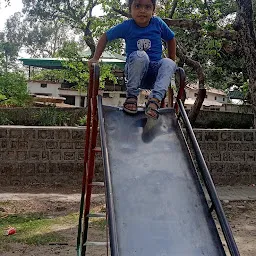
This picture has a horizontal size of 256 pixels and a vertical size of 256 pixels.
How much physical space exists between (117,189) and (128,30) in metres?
1.39

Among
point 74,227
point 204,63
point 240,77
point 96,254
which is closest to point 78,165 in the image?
point 74,227

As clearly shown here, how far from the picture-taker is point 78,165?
24.6ft

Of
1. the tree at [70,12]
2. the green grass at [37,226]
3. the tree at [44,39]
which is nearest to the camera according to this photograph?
the green grass at [37,226]

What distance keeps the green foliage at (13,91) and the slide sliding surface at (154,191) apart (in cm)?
1209

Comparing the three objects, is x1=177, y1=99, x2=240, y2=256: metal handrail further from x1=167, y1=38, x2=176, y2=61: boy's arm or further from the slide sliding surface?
x1=167, y1=38, x2=176, y2=61: boy's arm

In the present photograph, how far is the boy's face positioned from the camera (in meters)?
3.13

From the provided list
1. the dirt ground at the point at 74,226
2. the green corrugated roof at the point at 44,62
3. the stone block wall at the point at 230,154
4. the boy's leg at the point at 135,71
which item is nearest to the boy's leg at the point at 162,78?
the boy's leg at the point at 135,71

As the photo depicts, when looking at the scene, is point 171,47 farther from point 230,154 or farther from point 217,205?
point 230,154

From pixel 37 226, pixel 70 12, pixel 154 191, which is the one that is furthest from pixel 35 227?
pixel 70 12

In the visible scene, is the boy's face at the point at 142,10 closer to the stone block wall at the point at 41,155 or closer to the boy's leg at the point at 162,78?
the boy's leg at the point at 162,78

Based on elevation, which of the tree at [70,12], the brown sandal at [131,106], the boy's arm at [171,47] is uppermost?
the tree at [70,12]

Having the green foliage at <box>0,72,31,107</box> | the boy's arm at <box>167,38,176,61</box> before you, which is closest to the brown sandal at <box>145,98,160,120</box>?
the boy's arm at <box>167,38,176,61</box>

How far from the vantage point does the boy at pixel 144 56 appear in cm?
304

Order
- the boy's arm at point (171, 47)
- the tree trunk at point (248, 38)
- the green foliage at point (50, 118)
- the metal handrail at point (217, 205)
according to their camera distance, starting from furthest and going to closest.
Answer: the green foliage at point (50, 118) < the tree trunk at point (248, 38) < the boy's arm at point (171, 47) < the metal handrail at point (217, 205)
